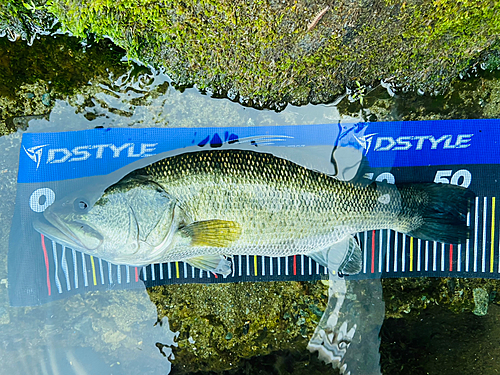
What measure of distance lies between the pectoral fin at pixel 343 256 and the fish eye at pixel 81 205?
1.82 meters

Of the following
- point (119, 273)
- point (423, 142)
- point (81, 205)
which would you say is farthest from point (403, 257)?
point (81, 205)

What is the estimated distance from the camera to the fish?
Answer: 2037 millimetres

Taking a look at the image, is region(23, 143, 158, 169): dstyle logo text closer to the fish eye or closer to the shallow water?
the shallow water

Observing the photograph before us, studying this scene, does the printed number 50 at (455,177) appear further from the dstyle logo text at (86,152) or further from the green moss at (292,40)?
the dstyle logo text at (86,152)

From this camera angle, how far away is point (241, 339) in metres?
2.68

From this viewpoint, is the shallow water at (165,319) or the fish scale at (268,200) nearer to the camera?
the fish scale at (268,200)

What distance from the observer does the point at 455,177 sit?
251 centimetres

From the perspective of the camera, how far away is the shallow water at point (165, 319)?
247cm

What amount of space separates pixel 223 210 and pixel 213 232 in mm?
177

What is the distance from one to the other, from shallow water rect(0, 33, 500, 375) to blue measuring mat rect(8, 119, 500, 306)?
0.41 ft

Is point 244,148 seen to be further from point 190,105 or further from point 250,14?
point 250,14

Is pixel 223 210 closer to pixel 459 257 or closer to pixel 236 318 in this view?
pixel 236 318

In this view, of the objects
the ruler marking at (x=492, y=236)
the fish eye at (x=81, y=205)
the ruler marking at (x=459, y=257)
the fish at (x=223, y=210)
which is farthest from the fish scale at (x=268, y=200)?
the ruler marking at (x=492, y=236)

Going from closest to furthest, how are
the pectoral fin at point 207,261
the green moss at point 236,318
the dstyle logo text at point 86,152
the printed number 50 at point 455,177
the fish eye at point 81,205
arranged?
the fish eye at point 81,205 → the pectoral fin at point 207,261 → the dstyle logo text at point 86,152 → the printed number 50 at point 455,177 → the green moss at point 236,318
